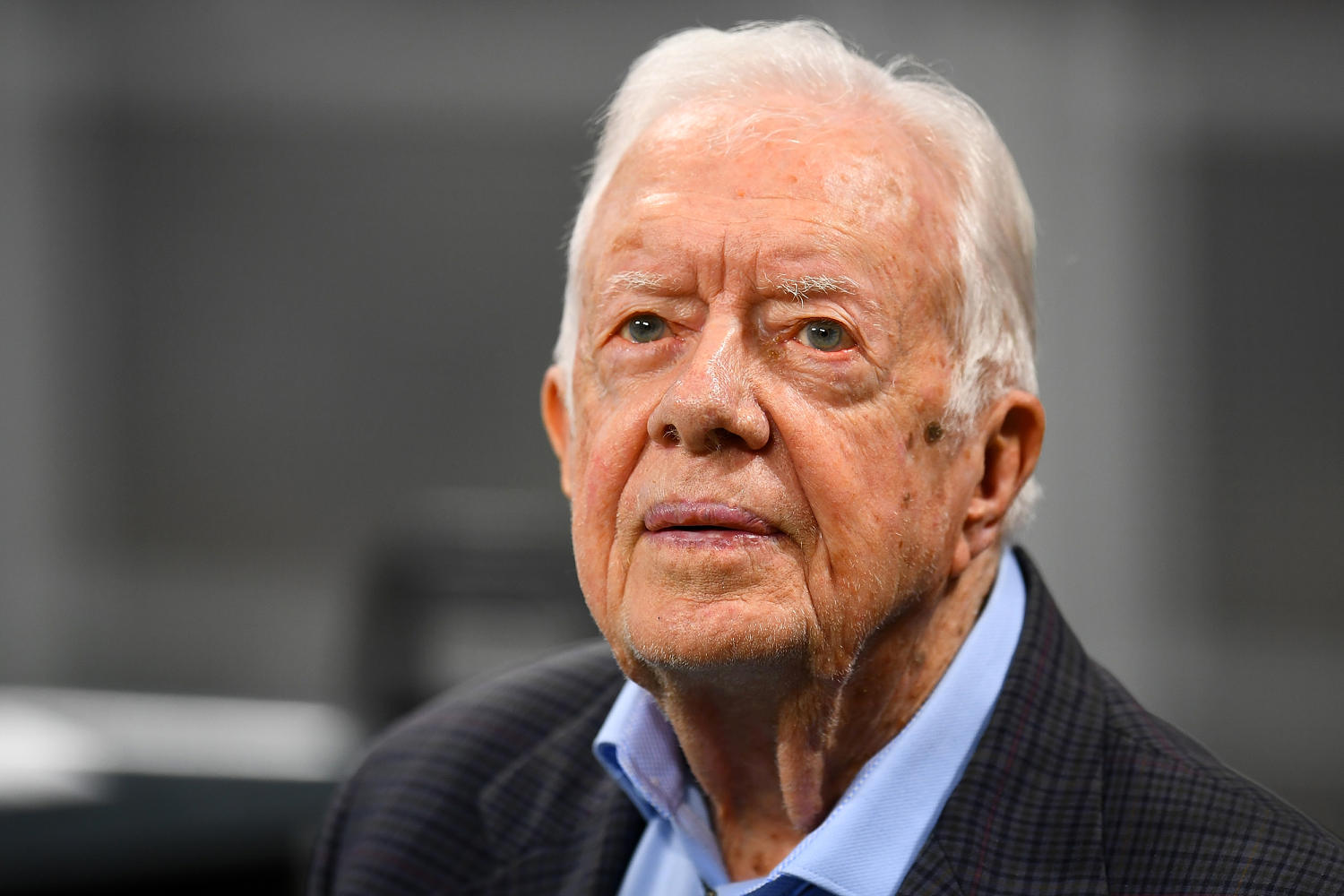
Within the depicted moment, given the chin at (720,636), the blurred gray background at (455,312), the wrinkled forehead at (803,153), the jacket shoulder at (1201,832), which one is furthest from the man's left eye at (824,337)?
the blurred gray background at (455,312)

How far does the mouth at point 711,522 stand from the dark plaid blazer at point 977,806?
358 millimetres

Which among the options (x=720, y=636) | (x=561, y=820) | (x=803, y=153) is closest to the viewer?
(x=720, y=636)

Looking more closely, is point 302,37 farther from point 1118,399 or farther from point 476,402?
point 1118,399

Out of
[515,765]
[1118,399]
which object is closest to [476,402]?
[1118,399]

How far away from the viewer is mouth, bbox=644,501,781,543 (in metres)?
1.48

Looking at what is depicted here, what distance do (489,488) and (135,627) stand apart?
1.89 metres

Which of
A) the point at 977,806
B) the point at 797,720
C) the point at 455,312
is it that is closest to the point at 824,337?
the point at 797,720

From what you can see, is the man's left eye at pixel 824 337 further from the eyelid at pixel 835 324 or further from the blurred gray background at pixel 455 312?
the blurred gray background at pixel 455 312

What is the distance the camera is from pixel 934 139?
5.33 ft

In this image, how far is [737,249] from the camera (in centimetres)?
153

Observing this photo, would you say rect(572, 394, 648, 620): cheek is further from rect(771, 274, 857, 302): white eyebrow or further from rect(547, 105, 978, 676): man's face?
rect(771, 274, 857, 302): white eyebrow

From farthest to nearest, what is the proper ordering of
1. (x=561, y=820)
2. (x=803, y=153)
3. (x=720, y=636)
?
1. (x=561, y=820)
2. (x=803, y=153)
3. (x=720, y=636)

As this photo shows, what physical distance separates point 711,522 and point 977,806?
16.5 inches

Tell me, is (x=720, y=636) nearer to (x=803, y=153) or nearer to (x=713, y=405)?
(x=713, y=405)
